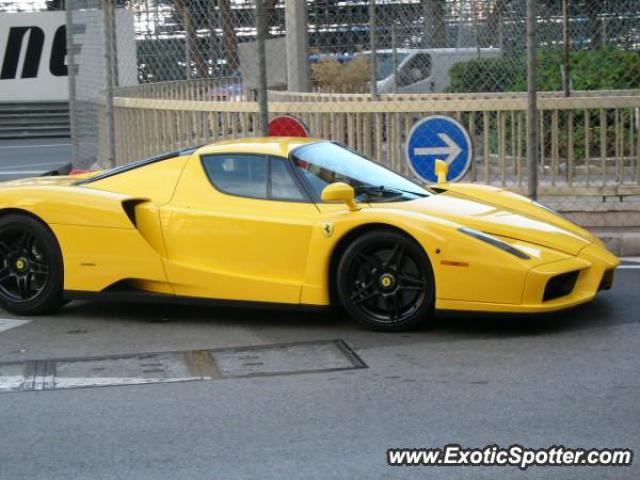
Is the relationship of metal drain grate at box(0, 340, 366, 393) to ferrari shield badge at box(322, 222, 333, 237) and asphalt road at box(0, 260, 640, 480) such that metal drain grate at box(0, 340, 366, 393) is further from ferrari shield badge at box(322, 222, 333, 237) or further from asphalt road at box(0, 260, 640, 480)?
ferrari shield badge at box(322, 222, 333, 237)

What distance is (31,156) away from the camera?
70.3 feet

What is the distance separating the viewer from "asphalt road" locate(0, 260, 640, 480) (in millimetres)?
5102

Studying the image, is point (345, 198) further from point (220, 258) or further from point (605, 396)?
point (605, 396)

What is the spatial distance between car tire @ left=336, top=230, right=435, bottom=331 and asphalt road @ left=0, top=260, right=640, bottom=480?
0.14 m

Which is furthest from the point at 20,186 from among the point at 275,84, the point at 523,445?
the point at 275,84

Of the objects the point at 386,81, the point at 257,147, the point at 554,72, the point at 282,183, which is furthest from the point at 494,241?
the point at 386,81

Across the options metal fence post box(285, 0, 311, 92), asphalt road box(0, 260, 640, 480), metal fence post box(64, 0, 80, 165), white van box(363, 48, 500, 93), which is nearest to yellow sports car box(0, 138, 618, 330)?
asphalt road box(0, 260, 640, 480)

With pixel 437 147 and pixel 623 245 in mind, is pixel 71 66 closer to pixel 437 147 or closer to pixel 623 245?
pixel 437 147

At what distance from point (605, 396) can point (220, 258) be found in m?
2.79

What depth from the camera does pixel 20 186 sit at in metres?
8.37

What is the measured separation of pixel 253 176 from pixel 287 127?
3.10m

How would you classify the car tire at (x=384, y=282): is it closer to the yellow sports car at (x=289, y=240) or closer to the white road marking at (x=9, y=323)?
the yellow sports car at (x=289, y=240)

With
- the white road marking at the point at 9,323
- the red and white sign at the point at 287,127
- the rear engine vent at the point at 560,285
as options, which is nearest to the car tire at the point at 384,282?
the rear engine vent at the point at 560,285

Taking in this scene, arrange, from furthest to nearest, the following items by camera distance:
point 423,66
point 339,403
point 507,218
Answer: point 423,66, point 507,218, point 339,403
